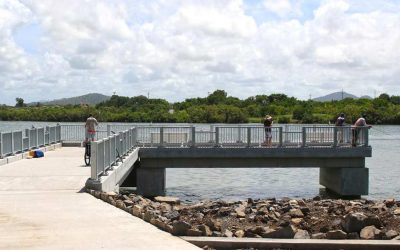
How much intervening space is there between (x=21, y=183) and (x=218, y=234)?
27.3 feet

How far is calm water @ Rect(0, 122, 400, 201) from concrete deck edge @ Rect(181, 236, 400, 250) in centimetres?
1712

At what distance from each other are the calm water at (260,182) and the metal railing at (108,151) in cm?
437

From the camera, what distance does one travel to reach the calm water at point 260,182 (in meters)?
30.4

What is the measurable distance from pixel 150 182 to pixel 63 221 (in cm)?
1621

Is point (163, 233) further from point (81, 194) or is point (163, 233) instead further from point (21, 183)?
point (21, 183)

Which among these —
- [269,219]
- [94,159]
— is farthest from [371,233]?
[94,159]

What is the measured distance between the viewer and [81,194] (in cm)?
1605

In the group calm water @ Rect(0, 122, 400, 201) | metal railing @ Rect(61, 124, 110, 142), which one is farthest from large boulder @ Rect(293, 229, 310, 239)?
metal railing @ Rect(61, 124, 110, 142)

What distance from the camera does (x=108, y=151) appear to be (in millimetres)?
19469

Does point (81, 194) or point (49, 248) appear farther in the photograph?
point (81, 194)

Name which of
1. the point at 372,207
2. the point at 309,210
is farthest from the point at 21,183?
the point at 372,207

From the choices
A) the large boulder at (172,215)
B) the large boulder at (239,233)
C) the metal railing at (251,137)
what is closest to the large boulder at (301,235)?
the large boulder at (239,233)

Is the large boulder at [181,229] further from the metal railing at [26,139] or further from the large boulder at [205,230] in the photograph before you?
the metal railing at [26,139]

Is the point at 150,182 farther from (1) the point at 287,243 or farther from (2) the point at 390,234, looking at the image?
(1) the point at 287,243
